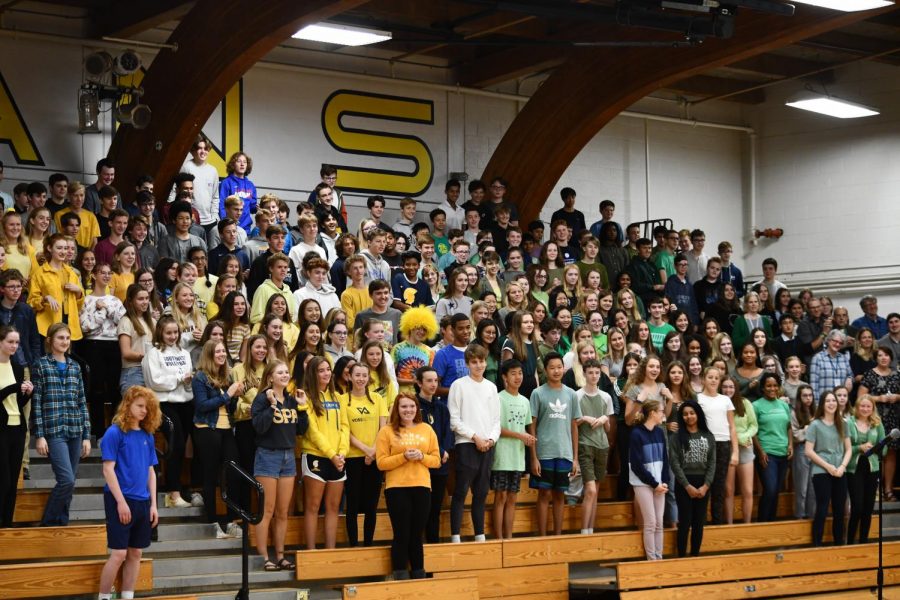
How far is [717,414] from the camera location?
10.7m

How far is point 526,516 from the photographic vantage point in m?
10.1

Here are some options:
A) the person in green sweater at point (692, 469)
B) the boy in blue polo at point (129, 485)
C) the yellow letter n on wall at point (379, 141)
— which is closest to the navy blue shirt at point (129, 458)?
the boy in blue polo at point (129, 485)

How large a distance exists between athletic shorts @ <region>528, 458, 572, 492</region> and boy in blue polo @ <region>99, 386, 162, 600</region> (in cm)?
336

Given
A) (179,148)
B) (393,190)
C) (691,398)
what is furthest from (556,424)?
(393,190)

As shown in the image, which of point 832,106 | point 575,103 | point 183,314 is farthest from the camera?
point 832,106

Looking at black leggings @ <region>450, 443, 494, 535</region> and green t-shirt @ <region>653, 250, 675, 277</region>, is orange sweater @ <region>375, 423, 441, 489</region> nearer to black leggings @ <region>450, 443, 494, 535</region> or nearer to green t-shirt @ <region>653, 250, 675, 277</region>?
black leggings @ <region>450, 443, 494, 535</region>

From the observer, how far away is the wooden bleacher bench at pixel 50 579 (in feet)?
23.7

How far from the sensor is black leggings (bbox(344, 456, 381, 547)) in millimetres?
8781

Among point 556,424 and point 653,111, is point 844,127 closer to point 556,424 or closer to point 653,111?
point 653,111

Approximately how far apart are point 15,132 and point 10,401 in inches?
217

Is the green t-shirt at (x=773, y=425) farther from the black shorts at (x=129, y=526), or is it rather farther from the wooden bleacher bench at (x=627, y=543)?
the black shorts at (x=129, y=526)

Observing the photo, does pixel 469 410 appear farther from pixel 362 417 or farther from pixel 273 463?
pixel 273 463

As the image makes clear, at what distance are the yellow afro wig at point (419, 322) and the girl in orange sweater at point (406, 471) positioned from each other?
4.72ft

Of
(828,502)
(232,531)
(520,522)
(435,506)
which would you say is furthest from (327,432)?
(828,502)
